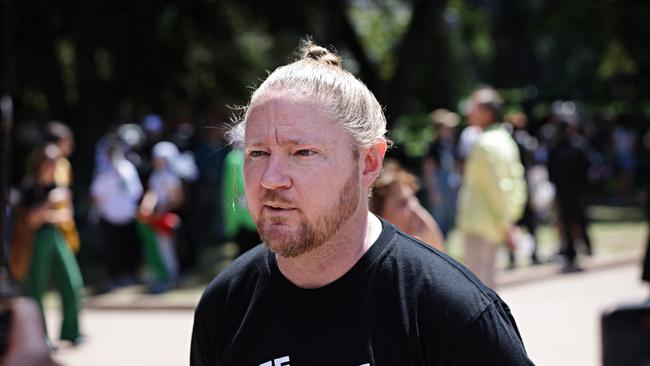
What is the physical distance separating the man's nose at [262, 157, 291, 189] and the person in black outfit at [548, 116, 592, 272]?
12046 millimetres

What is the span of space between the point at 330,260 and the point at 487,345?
0.42 meters

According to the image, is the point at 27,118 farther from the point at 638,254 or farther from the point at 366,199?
the point at 366,199

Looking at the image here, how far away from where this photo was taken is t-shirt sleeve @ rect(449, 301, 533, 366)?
2439mm

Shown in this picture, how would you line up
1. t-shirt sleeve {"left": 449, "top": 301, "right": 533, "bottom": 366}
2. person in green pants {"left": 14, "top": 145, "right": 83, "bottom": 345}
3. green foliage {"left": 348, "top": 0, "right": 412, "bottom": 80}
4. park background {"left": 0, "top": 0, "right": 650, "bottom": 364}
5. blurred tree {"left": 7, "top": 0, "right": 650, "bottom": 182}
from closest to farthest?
t-shirt sleeve {"left": 449, "top": 301, "right": 533, "bottom": 366} → person in green pants {"left": 14, "top": 145, "right": 83, "bottom": 345} → park background {"left": 0, "top": 0, "right": 650, "bottom": 364} → blurred tree {"left": 7, "top": 0, "right": 650, "bottom": 182} → green foliage {"left": 348, "top": 0, "right": 412, "bottom": 80}

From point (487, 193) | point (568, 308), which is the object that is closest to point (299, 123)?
point (487, 193)

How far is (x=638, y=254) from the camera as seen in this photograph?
49.5 ft

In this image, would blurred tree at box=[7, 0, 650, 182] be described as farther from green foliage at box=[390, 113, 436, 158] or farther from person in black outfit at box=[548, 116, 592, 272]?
person in black outfit at box=[548, 116, 592, 272]

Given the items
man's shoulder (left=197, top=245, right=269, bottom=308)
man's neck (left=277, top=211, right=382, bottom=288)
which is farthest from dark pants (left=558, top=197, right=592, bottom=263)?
man's neck (left=277, top=211, right=382, bottom=288)

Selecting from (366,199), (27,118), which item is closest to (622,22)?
(27,118)

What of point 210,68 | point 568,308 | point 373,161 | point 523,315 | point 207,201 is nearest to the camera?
point 373,161

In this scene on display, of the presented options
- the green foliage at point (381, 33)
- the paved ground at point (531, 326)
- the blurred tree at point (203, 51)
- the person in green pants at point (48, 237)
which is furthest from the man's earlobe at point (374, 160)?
the green foliage at point (381, 33)

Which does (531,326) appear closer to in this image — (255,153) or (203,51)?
(255,153)

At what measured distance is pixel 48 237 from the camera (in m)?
9.79

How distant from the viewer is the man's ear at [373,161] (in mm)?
2732
